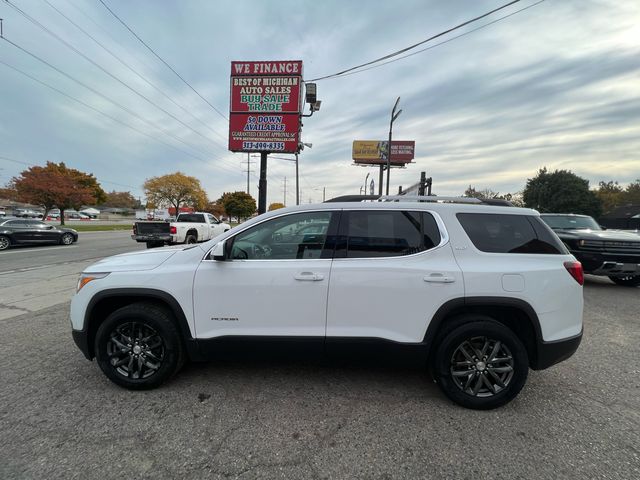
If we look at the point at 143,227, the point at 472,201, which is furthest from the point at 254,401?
the point at 143,227

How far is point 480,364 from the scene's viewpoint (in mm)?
2498

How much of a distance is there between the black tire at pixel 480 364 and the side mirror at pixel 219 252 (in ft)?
6.59

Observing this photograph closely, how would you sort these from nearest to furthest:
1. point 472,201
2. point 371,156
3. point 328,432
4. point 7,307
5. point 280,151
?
point 328,432, point 472,201, point 7,307, point 280,151, point 371,156

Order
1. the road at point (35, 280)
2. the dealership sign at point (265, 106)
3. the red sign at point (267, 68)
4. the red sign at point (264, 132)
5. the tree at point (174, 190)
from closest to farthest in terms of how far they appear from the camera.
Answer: the road at point (35, 280) → the red sign at point (267, 68) → the dealership sign at point (265, 106) → the red sign at point (264, 132) → the tree at point (174, 190)

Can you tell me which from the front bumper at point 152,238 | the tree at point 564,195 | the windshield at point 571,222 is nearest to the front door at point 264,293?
the windshield at point 571,222

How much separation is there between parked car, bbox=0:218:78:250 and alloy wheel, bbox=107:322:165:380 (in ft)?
51.3

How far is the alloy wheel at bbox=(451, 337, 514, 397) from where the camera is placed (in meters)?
2.48

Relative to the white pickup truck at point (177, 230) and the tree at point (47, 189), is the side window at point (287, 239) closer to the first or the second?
the white pickup truck at point (177, 230)

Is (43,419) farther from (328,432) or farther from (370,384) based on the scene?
(370,384)

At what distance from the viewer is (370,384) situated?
9.19 feet

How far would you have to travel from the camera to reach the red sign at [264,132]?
1371 cm

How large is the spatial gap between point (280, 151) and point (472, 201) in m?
12.2

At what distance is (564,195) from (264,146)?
48737 millimetres

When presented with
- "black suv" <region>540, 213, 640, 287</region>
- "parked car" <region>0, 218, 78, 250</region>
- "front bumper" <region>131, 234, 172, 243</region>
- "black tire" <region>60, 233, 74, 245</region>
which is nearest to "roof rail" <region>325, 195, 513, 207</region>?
"black suv" <region>540, 213, 640, 287</region>
